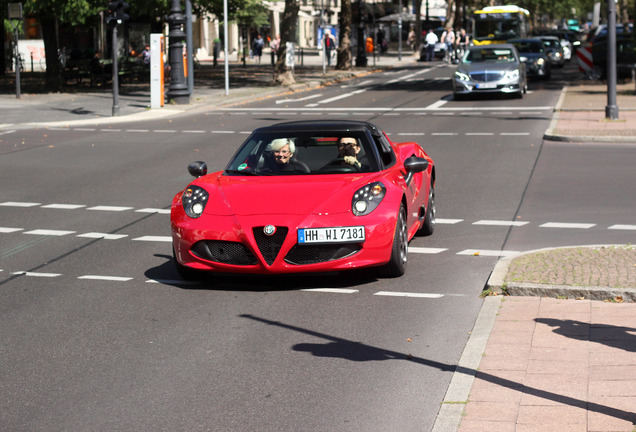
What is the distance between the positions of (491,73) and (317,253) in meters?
24.0

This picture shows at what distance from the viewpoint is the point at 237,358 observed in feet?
20.9

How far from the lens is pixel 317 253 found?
26.7ft

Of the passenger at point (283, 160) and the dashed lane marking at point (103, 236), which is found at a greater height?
the passenger at point (283, 160)

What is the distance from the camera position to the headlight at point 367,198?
27.1 feet

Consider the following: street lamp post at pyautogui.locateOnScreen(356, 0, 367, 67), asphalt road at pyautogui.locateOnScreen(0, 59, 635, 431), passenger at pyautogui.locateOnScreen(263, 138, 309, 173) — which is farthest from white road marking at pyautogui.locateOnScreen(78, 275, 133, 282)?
street lamp post at pyautogui.locateOnScreen(356, 0, 367, 67)

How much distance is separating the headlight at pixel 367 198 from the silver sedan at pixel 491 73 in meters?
23.2

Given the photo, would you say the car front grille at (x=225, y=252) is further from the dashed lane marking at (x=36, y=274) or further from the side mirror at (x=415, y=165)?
the side mirror at (x=415, y=165)

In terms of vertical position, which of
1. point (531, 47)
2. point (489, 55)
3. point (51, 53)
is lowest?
point (489, 55)

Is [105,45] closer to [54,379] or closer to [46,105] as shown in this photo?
[46,105]

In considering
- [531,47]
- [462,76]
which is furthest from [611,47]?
[531,47]

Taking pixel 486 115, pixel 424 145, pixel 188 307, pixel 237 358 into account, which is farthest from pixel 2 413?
pixel 486 115

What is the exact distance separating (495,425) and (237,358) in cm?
199

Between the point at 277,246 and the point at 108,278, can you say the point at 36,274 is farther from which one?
the point at 277,246

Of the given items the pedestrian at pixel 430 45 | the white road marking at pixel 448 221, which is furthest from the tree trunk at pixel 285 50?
the white road marking at pixel 448 221
